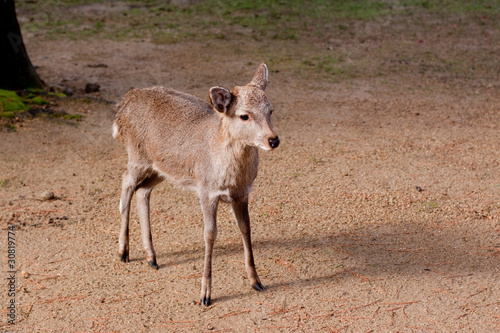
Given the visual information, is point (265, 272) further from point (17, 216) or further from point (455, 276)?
point (17, 216)

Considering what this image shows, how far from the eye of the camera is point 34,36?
1277 centimetres

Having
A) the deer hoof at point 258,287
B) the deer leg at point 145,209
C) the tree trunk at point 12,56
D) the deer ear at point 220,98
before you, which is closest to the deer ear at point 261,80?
the deer ear at point 220,98

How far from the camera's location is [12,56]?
9.09m

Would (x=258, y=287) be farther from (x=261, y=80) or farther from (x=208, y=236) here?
(x=261, y=80)

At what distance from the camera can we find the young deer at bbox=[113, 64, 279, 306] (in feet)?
15.0

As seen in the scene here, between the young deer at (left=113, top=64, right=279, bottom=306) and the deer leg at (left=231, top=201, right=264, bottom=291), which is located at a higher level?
the young deer at (left=113, top=64, right=279, bottom=306)

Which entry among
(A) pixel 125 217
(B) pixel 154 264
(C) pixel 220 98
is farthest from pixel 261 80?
(B) pixel 154 264

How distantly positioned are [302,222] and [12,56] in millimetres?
5493

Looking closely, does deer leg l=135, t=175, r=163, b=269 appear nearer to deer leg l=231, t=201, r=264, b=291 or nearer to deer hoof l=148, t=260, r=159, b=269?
deer hoof l=148, t=260, r=159, b=269

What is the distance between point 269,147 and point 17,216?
10.2 feet

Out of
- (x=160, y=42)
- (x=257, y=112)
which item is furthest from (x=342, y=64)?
(x=257, y=112)

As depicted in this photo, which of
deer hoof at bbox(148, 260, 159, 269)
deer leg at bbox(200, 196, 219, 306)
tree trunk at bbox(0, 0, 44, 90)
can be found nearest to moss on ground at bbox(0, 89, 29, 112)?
tree trunk at bbox(0, 0, 44, 90)

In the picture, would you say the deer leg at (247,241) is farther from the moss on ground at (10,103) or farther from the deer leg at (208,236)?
the moss on ground at (10,103)

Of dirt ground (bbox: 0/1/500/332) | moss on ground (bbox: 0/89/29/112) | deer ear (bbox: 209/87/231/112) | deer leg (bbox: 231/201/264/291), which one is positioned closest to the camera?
deer ear (bbox: 209/87/231/112)
